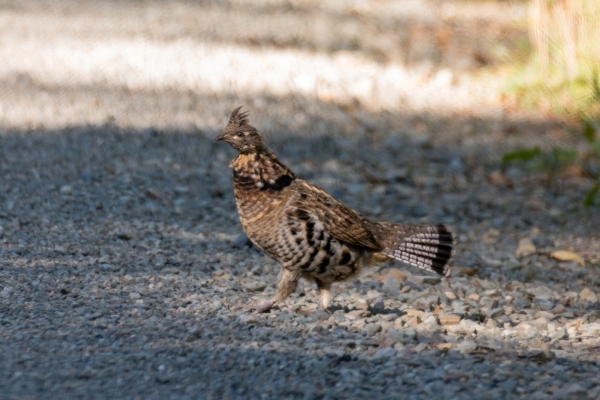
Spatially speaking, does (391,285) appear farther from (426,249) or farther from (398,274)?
(426,249)

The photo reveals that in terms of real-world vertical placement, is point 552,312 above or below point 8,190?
below

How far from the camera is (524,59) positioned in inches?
447

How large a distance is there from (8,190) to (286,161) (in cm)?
255

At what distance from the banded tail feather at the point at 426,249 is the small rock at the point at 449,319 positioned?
473 millimetres

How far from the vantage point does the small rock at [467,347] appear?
436 cm

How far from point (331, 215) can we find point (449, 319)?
869 mm

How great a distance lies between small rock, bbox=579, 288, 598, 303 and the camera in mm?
5975

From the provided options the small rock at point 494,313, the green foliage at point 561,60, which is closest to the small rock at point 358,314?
the small rock at point 494,313

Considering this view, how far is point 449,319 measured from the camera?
5.01 metres

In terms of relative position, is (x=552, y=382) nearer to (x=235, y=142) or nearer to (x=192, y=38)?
(x=235, y=142)

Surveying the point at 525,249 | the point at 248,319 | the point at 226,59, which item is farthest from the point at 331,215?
the point at 226,59

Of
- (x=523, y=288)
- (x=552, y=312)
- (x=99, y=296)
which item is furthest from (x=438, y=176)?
(x=99, y=296)

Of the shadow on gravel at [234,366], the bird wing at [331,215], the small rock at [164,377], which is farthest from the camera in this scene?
the bird wing at [331,215]

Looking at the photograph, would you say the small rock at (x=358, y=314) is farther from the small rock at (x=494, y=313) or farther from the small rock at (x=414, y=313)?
the small rock at (x=494, y=313)
